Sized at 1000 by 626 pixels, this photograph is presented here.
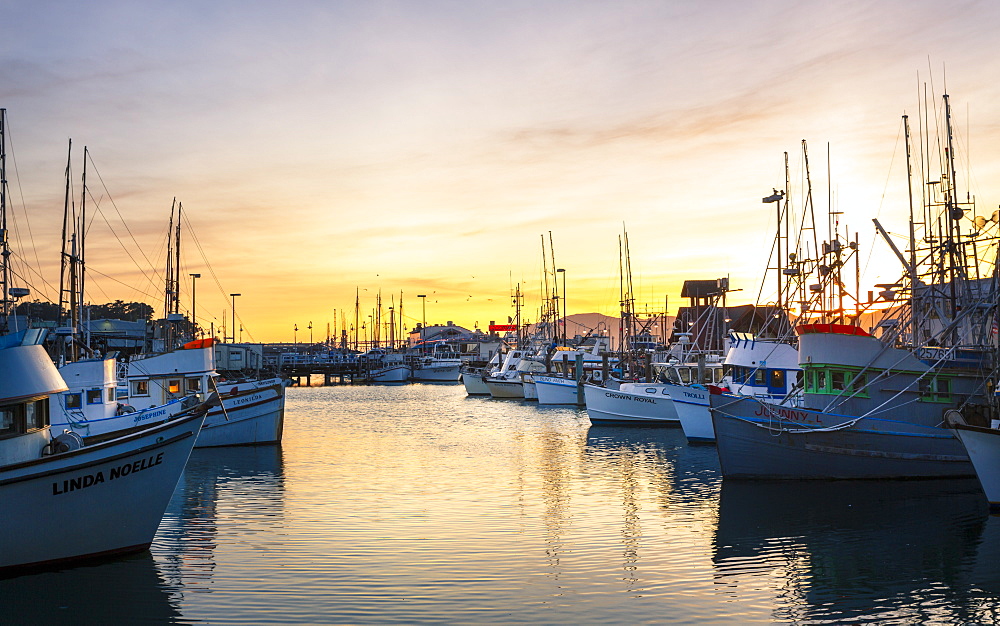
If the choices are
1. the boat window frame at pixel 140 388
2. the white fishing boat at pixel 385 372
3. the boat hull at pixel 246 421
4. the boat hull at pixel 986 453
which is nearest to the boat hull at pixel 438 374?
the white fishing boat at pixel 385 372

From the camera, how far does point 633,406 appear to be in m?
49.0

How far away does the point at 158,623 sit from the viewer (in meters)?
14.1

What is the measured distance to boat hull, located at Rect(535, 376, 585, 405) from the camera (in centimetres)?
6931

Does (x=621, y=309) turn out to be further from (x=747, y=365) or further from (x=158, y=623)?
(x=158, y=623)

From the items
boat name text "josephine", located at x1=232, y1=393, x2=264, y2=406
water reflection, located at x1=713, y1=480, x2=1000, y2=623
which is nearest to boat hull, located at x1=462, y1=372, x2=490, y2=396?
boat name text "josephine", located at x1=232, y1=393, x2=264, y2=406

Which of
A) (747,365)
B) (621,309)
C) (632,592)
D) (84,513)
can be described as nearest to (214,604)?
(84,513)

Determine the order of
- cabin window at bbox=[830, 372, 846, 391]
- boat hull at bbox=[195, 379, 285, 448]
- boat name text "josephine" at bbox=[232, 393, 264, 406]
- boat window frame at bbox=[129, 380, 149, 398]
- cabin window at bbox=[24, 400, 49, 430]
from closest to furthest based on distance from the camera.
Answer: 1. cabin window at bbox=[24, 400, 49, 430]
2. cabin window at bbox=[830, 372, 846, 391]
3. boat window frame at bbox=[129, 380, 149, 398]
4. boat hull at bbox=[195, 379, 285, 448]
5. boat name text "josephine" at bbox=[232, 393, 264, 406]

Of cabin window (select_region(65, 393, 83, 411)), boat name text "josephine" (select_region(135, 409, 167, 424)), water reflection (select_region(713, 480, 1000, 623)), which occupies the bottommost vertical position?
water reflection (select_region(713, 480, 1000, 623))

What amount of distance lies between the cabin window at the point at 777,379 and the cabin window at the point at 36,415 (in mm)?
27122

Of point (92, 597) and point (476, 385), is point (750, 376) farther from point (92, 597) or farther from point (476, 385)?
point (476, 385)

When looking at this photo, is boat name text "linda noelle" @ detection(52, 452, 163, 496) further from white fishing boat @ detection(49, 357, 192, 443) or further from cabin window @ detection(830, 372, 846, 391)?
cabin window @ detection(830, 372, 846, 391)

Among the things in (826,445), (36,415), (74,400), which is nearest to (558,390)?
(826,445)

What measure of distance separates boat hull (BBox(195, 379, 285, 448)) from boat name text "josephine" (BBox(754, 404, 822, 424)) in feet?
69.8

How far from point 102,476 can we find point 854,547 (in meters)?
15.1
